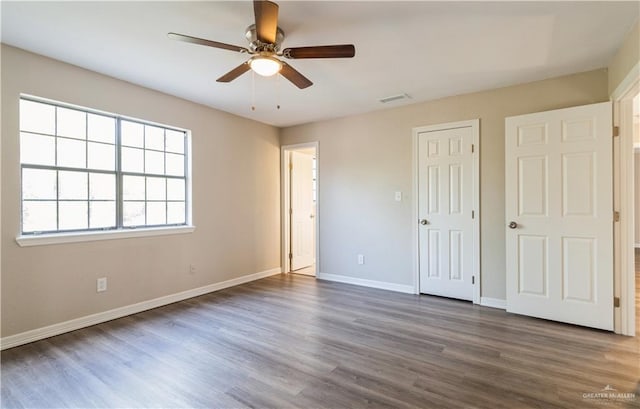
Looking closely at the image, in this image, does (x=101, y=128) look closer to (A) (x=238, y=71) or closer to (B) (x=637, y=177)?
(A) (x=238, y=71)

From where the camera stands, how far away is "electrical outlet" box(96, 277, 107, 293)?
313 cm

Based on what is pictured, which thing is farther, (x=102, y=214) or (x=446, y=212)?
(x=446, y=212)

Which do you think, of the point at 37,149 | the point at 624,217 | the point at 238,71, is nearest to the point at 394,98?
the point at 238,71

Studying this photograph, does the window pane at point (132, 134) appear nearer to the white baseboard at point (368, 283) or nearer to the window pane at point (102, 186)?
the window pane at point (102, 186)

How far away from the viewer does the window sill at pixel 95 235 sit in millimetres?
2689

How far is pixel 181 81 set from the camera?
3312mm

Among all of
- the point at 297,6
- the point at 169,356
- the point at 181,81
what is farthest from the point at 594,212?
the point at 181,81

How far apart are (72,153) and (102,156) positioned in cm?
26

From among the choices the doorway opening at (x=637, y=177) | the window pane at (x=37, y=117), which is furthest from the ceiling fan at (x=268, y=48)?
the doorway opening at (x=637, y=177)

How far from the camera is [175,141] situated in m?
3.96

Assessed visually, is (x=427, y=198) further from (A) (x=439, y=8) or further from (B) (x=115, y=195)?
(B) (x=115, y=195)

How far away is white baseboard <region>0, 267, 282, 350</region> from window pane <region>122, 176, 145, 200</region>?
122 cm

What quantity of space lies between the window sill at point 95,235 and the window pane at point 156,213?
5.1 inches

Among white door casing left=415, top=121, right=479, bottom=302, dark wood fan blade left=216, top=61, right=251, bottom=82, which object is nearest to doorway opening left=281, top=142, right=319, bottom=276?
white door casing left=415, top=121, right=479, bottom=302
